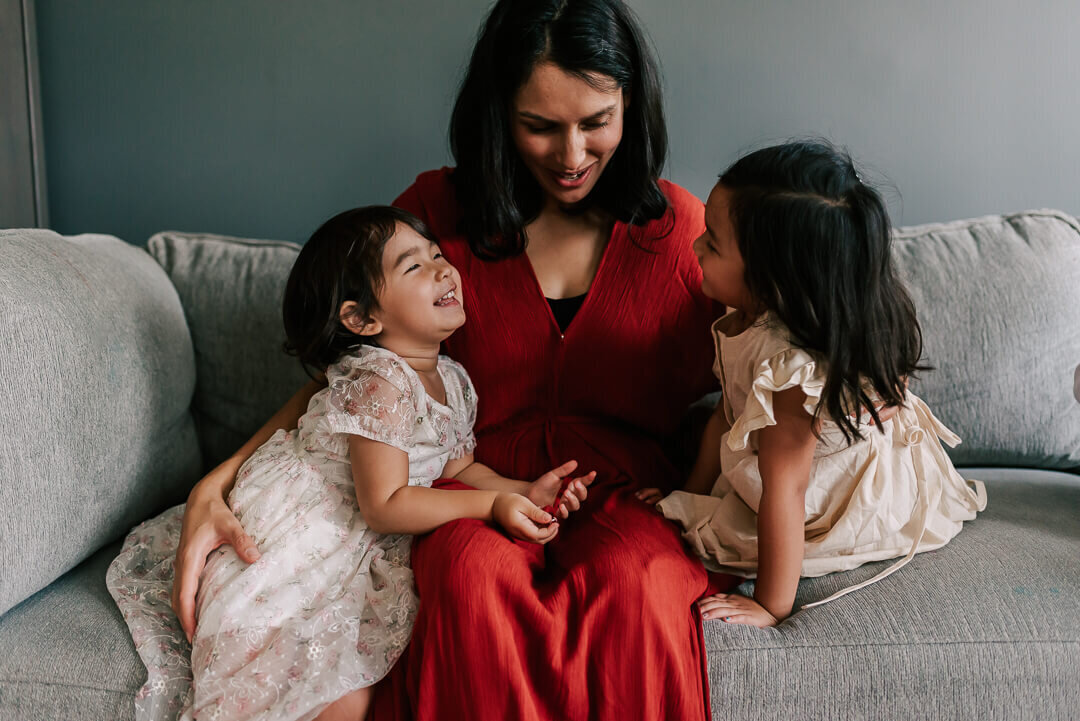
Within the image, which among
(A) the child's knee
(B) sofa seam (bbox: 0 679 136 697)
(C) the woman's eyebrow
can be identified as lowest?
(B) sofa seam (bbox: 0 679 136 697)

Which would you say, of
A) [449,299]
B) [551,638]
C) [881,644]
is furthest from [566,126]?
[881,644]

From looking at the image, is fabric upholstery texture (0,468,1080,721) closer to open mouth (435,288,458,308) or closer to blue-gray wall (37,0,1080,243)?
open mouth (435,288,458,308)

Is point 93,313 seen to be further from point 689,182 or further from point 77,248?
point 689,182

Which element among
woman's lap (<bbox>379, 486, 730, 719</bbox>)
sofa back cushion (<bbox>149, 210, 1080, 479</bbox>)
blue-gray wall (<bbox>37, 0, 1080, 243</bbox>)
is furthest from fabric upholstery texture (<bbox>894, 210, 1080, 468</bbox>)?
woman's lap (<bbox>379, 486, 730, 719</bbox>)

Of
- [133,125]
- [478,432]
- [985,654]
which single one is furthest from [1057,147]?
[133,125]

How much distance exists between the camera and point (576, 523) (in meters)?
1.34

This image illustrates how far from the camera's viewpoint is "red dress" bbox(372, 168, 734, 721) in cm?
105

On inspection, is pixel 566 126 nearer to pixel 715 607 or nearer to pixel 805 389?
pixel 805 389

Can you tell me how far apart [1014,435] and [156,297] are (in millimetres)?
1736

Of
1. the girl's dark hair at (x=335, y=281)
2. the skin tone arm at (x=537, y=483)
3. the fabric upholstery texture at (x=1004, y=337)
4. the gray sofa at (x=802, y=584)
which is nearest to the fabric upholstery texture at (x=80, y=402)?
the gray sofa at (x=802, y=584)

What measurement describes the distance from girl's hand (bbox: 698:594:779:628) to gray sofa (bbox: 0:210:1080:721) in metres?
0.03

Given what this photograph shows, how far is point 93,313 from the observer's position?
53.5 inches

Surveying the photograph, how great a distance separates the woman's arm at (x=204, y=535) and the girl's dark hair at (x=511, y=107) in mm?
593

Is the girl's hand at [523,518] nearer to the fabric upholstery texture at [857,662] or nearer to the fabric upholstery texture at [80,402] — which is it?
the fabric upholstery texture at [857,662]
